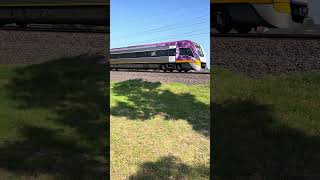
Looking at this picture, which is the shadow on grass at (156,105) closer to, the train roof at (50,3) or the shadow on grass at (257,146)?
the shadow on grass at (257,146)

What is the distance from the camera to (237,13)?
6070mm

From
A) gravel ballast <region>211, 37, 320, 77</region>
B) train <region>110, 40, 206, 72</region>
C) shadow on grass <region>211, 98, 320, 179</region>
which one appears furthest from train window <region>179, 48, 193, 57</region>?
shadow on grass <region>211, 98, 320, 179</region>

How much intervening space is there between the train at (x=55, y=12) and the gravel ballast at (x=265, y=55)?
180 centimetres

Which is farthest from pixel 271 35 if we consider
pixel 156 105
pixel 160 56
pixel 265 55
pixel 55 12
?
pixel 160 56

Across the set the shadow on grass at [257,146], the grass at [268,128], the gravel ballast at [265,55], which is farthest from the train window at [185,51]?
the shadow on grass at [257,146]

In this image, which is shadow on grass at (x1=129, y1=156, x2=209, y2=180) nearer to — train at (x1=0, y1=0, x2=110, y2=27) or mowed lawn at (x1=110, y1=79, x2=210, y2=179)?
mowed lawn at (x1=110, y1=79, x2=210, y2=179)

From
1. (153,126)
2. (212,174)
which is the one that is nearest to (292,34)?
(212,174)

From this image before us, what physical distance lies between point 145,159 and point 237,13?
2.78m

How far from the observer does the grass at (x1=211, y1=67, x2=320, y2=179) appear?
18.6 ft

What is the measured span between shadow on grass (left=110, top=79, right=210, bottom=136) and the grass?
44.6 inches

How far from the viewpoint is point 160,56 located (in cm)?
1034

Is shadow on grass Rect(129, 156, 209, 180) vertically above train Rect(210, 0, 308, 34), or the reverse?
train Rect(210, 0, 308, 34)

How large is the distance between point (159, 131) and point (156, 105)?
2.53 ft

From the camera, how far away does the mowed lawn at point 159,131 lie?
21.8ft
